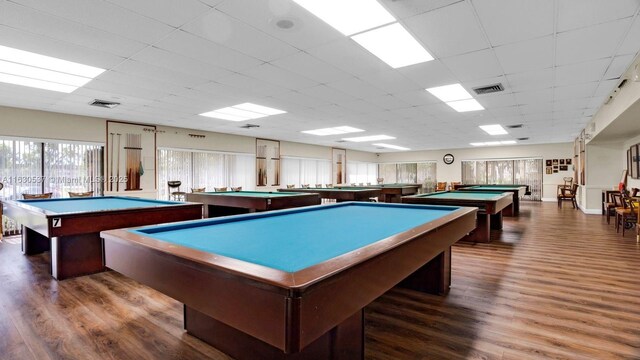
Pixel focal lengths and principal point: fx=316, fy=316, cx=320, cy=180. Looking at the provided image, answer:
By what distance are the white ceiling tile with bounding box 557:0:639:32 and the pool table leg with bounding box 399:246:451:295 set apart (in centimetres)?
226

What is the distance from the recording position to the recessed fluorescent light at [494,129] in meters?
8.45

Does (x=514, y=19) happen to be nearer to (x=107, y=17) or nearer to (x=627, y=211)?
(x=107, y=17)

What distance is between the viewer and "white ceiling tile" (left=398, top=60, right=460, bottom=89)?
12.7 ft

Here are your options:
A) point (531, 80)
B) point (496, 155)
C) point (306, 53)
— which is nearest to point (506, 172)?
point (496, 155)

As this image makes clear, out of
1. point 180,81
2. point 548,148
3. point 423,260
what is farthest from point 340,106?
point 548,148

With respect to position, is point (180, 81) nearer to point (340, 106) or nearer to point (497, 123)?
point (340, 106)

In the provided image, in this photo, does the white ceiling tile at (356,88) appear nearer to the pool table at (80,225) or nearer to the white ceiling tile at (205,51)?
the white ceiling tile at (205,51)

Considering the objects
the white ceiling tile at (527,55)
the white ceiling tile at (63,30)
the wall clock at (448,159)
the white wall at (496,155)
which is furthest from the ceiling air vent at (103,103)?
the wall clock at (448,159)

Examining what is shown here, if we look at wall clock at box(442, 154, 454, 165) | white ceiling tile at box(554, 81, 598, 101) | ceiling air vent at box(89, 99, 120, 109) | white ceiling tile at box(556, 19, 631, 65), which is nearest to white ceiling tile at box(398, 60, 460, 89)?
white ceiling tile at box(556, 19, 631, 65)

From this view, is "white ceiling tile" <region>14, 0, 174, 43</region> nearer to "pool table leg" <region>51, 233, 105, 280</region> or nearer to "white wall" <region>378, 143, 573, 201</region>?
"pool table leg" <region>51, 233, 105, 280</region>

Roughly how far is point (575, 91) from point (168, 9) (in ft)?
19.2

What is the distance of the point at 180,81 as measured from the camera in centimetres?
443

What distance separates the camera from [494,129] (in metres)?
8.99

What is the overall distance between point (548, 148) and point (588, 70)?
11.3 metres
